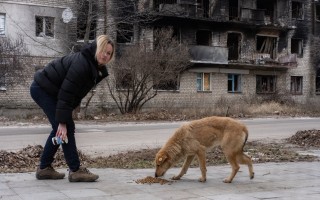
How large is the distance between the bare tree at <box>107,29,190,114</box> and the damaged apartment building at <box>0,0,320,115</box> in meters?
4.38

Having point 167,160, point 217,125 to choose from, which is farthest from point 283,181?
point 167,160

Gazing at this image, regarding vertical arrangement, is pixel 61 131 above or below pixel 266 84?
above

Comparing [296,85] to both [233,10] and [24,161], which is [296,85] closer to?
[233,10]

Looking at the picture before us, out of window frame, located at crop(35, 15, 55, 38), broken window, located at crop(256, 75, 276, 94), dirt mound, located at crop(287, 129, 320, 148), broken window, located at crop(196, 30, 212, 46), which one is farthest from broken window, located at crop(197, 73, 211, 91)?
dirt mound, located at crop(287, 129, 320, 148)

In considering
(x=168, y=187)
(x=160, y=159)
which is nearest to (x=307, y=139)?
(x=160, y=159)

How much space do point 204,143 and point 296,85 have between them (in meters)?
41.3

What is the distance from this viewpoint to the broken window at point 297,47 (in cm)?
4728

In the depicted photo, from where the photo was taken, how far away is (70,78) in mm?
6832

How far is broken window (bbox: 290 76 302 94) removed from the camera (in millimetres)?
46503

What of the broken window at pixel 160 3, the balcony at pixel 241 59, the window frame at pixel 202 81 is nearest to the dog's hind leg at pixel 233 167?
the broken window at pixel 160 3

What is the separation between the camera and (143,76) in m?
28.6

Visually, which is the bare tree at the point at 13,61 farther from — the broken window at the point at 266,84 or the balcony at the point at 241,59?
the broken window at the point at 266,84

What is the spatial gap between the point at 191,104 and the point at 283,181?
1243 inches

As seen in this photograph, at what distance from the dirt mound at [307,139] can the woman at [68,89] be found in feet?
28.3
